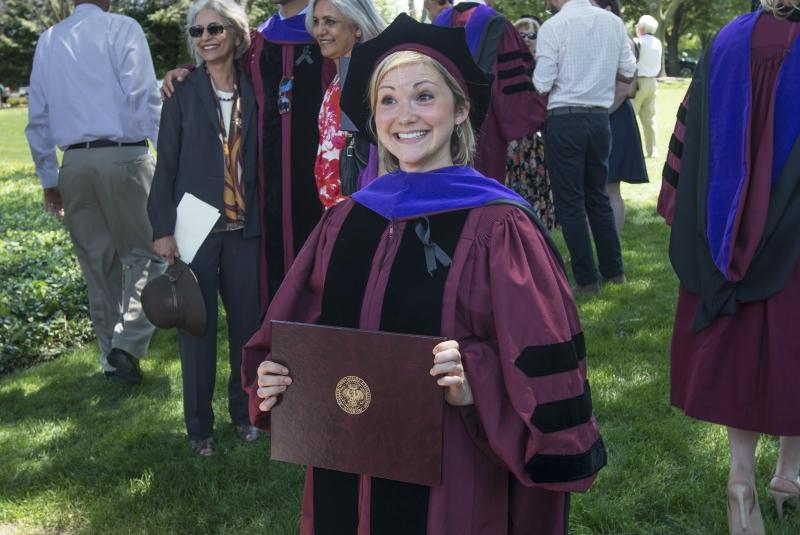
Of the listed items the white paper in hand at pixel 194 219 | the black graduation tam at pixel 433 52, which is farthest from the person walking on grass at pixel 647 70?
the black graduation tam at pixel 433 52

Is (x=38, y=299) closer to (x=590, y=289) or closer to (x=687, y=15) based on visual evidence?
(x=590, y=289)

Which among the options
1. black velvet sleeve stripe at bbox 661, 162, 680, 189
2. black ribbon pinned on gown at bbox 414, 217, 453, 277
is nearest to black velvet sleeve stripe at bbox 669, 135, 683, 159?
black velvet sleeve stripe at bbox 661, 162, 680, 189

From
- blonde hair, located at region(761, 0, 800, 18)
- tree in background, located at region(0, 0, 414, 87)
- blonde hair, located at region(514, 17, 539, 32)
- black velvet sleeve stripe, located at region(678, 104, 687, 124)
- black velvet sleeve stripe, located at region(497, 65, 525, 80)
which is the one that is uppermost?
blonde hair, located at region(761, 0, 800, 18)

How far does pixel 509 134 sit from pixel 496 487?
362 centimetres

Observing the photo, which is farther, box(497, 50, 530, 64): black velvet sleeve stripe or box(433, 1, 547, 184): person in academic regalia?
box(497, 50, 530, 64): black velvet sleeve stripe

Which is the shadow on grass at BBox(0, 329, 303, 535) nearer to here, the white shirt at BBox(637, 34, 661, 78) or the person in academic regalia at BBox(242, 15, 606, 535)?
the person in academic regalia at BBox(242, 15, 606, 535)

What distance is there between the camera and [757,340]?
3.10m

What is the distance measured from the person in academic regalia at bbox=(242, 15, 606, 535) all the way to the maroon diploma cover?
52 millimetres

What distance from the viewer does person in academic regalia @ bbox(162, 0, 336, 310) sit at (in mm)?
4387

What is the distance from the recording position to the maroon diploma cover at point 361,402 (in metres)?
2.03

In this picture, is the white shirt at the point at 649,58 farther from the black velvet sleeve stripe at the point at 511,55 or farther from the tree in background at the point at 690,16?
the tree in background at the point at 690,16

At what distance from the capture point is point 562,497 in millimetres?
2342

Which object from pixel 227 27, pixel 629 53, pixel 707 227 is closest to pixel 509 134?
pixel 629 53

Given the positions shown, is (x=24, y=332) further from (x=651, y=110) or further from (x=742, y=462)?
(x=651, y=110)
